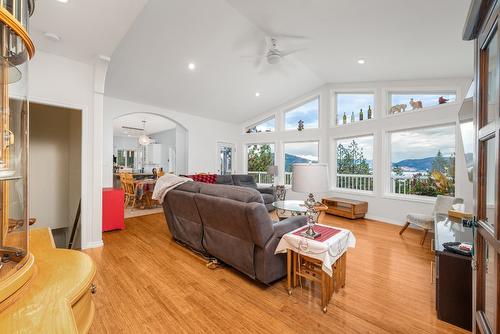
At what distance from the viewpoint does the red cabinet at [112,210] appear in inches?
152

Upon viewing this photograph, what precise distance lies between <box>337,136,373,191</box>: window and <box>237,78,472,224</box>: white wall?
19 centimetres

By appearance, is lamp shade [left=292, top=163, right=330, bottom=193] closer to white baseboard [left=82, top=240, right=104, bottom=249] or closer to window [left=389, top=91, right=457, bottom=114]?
white baseboard [left=82, top=240, right=104, bottom=249]

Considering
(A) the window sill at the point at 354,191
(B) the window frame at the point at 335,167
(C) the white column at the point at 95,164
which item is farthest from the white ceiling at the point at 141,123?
(A) the window sill at the point at 354,191

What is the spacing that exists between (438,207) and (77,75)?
5688mm

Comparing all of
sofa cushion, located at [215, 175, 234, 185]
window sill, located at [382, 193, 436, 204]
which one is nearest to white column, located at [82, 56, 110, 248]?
sofa cushion, located at [215, 175, 234, 185]

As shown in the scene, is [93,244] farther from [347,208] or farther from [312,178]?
[347,208]

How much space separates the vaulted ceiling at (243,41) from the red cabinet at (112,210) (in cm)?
217

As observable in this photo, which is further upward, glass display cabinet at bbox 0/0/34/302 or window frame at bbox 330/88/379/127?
window frame at bbox 330/88/379/127

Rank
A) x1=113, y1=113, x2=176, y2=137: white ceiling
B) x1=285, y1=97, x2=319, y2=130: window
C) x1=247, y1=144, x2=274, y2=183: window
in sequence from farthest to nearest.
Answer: x1=247, y1=144, x2=274, y2=183: window → x1=113, y1=113, x2=176, y2=137: white ceiling → x1=285, y1=97, x2=319, y2=130: window

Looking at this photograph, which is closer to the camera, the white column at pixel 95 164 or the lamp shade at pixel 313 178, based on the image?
the lamp shade at pixel 313 178

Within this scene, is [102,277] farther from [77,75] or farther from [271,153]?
[271,153]

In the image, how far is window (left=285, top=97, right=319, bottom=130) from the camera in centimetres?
663

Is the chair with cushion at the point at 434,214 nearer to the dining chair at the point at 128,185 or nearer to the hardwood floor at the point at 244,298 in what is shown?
the hardwood floor at the point at 244,298

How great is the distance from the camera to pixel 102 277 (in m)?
2.40
